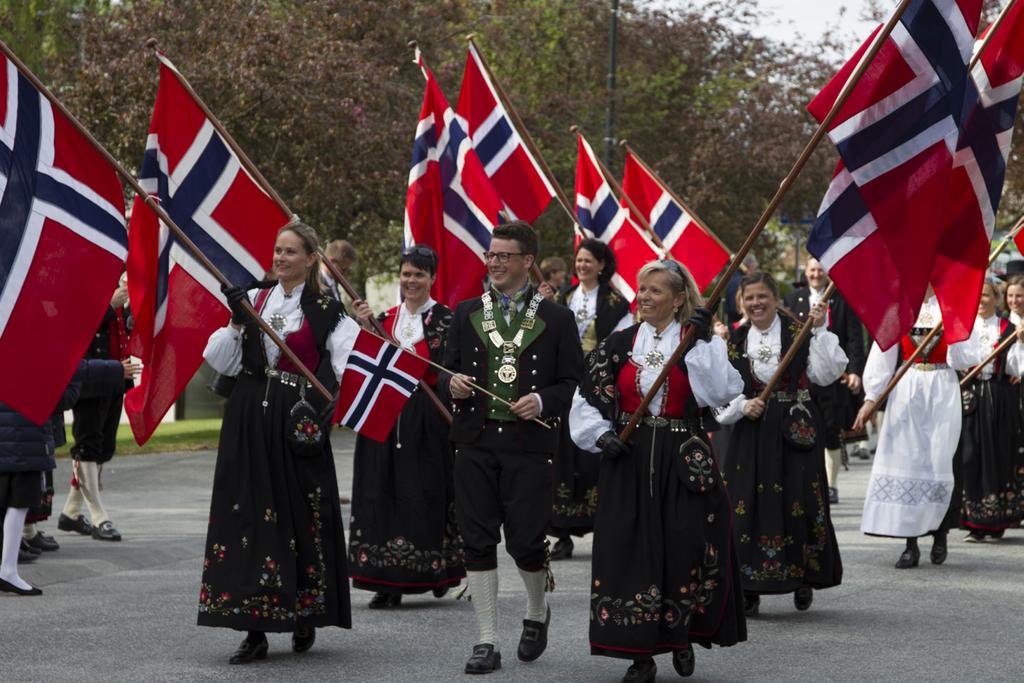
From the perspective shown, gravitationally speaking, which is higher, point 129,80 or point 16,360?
point 129,80

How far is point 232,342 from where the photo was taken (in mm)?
7836

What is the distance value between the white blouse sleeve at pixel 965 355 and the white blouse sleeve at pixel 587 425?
14.4 feet

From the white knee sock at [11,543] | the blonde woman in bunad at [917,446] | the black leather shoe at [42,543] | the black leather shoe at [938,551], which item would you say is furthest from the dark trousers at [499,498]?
the black leather shoe at [938,551]

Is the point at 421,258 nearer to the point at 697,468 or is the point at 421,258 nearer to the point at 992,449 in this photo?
the point at 697,468

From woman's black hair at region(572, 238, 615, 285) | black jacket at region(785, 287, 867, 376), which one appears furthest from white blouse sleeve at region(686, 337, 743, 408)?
black jacket at region(785, 287, 867, 376)

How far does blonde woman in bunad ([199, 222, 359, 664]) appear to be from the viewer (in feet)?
25.2

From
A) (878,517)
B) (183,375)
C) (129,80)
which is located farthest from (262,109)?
(183,375)

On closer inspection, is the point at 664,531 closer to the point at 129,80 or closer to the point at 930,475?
the point at 930,475

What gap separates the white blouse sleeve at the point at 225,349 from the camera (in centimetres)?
783

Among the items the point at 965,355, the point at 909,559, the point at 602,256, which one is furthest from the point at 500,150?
the point at 909,559

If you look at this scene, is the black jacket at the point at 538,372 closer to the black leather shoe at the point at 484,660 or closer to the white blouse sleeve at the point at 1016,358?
the black leather shoe at the point at 484,660

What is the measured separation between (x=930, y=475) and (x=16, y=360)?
631cm

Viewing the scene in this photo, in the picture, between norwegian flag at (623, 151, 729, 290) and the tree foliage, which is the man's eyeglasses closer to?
norwegian flag at (623, 151, 729, 290)

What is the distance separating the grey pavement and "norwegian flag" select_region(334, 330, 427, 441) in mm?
1104
